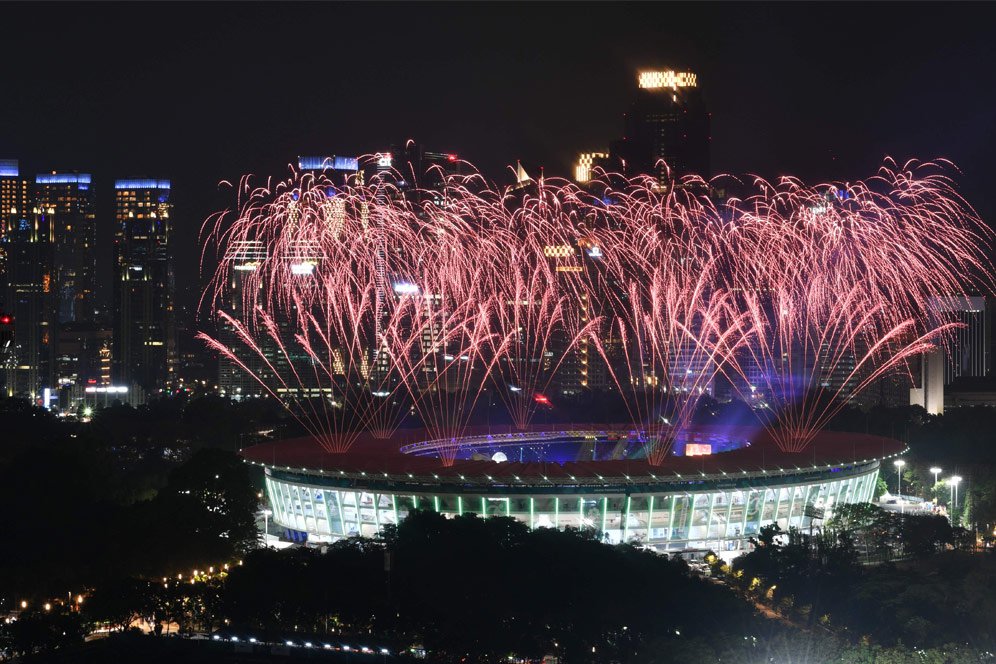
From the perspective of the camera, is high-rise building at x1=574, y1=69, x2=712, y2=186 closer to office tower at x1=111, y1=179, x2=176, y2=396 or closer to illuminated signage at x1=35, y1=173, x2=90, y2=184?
office tower at x1=111, y1=179, x2=176, y2=396

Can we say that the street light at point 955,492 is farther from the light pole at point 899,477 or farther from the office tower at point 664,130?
the office tower at point 664,130

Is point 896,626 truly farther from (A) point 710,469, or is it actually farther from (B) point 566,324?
(B) point 566,324

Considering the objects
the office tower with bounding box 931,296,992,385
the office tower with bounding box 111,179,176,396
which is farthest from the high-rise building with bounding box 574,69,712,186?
the office tower with bounding box 111,179,176,396

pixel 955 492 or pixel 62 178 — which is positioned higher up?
pixel 62 178

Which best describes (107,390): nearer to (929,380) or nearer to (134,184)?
(134,184)

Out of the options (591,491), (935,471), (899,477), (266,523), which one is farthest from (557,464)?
(899,477)

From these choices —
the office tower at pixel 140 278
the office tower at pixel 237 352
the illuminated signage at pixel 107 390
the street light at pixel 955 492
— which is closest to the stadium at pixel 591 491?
the street light at pixel 955 492
